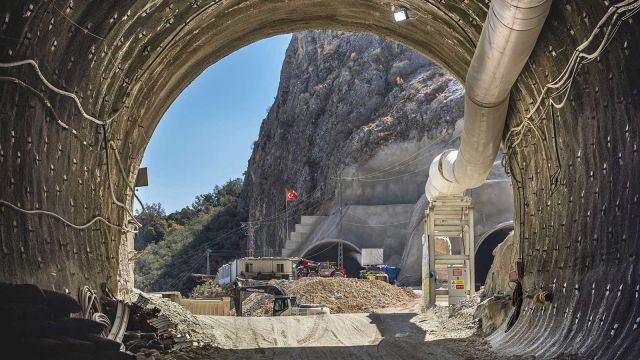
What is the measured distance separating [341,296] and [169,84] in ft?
54.9

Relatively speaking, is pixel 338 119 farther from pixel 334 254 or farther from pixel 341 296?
pixel 341 296

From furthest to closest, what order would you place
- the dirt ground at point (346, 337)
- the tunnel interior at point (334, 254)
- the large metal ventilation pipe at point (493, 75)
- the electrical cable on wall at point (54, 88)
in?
the tunnel interior at point (334, 254), the dirt ground at point (346, 337), the large metal ventilation pipe at point (493, 75), the electrical cable on wall at point (54, 88)

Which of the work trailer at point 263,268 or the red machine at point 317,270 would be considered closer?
the work trailer at point 263,268

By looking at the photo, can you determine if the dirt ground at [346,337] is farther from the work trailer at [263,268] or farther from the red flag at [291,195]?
the red flag at [291,195]

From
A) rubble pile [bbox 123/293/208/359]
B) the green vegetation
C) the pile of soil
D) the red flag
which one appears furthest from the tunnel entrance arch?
the green vegetation

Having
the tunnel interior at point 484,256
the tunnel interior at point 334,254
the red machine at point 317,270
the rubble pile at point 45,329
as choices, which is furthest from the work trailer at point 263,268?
the rubble pile at point 45,329

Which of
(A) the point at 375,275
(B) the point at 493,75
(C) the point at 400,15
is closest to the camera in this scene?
(B) the point at 493,75

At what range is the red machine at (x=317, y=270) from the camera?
143 feet

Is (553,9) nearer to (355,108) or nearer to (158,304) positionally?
(158,304)

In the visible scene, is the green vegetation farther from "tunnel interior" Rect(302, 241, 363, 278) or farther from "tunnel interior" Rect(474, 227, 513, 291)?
"tunnel interior" Rect(474, 227, 513, 291)

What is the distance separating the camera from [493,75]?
1296 centimetres

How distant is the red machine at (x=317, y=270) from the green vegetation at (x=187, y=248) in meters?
23.1

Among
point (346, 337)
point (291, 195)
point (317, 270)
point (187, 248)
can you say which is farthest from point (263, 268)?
point (187, 248)

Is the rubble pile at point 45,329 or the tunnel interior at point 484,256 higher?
the tunnel interior at point 484,256
